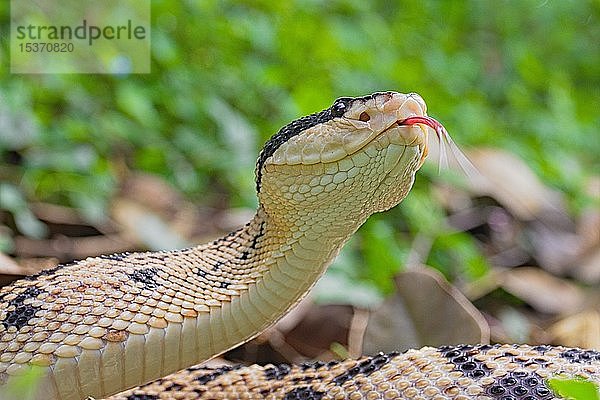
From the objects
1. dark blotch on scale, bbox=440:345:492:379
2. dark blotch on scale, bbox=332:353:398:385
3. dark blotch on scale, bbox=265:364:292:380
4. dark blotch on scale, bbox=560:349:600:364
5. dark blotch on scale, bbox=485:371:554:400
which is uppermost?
dark blotch on scale, bbox=560:349:600:364

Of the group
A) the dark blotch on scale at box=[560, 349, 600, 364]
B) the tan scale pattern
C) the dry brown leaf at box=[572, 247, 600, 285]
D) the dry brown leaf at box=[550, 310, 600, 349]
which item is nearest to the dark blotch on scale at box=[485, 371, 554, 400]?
the tan scale pattern

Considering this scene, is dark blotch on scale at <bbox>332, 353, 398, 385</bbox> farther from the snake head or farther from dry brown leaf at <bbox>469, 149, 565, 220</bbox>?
dry brown leaf at <bbox>469, 149, 565, 220</bbox>

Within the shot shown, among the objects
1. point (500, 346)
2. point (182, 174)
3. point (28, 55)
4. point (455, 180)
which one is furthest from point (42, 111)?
point (500, 346)

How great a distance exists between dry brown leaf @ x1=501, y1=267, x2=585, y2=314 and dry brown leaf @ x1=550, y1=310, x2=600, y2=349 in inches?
15.0

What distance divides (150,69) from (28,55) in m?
0.81

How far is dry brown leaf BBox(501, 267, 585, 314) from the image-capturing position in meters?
4.28

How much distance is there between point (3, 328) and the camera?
2191mm

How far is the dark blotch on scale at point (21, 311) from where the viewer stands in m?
2.19

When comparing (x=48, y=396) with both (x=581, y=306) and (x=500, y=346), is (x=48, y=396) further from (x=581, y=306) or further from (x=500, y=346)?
(x=581, y=306)

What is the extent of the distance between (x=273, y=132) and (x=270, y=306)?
293 cm

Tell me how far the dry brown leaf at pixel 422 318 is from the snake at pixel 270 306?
51 cm

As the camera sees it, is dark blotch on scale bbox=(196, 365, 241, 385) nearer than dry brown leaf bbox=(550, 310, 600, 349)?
Yes

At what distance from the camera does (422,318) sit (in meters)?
2.96

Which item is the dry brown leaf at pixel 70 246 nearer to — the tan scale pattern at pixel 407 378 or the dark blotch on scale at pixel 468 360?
the tan scale pattern at pixel 407 378
